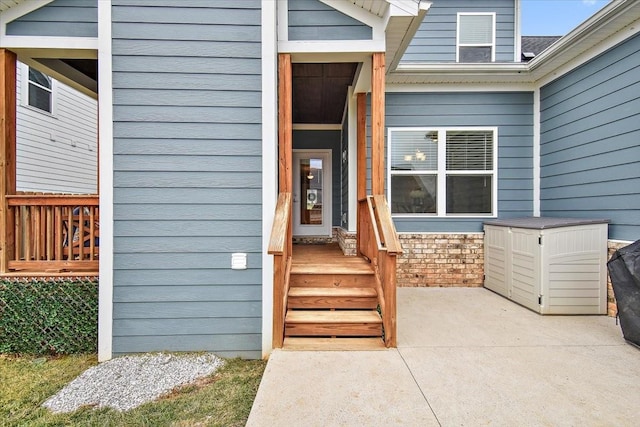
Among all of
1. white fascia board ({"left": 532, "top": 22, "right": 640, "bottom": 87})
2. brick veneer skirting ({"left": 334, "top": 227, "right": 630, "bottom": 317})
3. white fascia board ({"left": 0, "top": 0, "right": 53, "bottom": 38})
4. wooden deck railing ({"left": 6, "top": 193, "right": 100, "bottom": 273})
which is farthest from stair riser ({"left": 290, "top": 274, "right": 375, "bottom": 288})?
white fascia board ({"left": 532, "top": 22, "right": 640, "bottom": 87})

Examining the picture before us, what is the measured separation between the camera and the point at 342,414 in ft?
6.38

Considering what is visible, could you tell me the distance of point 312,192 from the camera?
685 cm

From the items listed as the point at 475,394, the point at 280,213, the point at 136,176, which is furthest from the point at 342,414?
the point at 136,176

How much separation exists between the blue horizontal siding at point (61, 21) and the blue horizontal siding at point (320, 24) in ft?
6.49

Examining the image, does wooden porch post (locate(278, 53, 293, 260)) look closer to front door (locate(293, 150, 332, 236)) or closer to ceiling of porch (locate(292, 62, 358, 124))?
ceiling of porch (locate(292, 62, 358, 124))

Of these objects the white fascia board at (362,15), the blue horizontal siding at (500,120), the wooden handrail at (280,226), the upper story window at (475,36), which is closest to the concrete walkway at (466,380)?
the wooden handrail at (280,226)

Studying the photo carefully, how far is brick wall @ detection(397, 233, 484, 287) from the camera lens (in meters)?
5.08

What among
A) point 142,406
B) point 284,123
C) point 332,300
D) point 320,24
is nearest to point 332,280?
point 332,300

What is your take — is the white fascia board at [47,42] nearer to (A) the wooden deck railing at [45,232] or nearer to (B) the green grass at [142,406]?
(A) the wooden deck railing at [45,232]

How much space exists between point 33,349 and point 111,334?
835 mm

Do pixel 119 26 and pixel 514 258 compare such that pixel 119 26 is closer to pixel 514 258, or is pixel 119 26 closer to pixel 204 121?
pixel 204 121

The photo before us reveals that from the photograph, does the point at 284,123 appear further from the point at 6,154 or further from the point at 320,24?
the point at 6,154

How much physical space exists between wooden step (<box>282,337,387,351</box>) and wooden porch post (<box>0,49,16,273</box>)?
2910 millimetres

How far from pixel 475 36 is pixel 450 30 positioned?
52 cm
